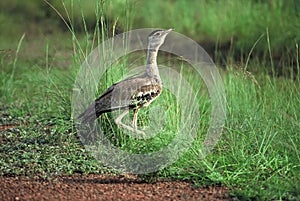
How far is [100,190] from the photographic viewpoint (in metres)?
4.86

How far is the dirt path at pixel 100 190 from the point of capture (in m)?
4.73

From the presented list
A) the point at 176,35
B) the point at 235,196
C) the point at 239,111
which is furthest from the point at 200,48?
the point at 235,196

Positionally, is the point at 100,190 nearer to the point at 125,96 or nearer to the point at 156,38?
the point at 125,96

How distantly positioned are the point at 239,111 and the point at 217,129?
0.42 meters

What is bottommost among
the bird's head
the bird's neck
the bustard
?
the bustard

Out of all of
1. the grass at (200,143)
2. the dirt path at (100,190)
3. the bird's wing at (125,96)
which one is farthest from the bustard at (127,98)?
the dirt path at (100,190)

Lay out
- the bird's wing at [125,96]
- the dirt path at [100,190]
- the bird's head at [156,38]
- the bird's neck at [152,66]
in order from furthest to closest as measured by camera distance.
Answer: the bird's head at [156,38] < the bird's neck at [152,66] < the bird's wing at [125,96] < the dirt path at [100,190]

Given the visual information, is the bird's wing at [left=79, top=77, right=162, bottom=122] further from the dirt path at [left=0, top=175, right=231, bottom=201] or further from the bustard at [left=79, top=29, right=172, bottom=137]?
the dirt path at [left=0, top=175, right=231, bottom=201]

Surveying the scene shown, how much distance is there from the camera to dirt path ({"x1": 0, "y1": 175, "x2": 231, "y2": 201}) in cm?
473

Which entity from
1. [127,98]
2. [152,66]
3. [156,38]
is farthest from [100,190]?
[156,38]

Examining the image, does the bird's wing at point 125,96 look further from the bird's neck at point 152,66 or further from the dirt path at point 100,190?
the dirt path at point 100,190

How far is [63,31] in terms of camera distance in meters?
11.1

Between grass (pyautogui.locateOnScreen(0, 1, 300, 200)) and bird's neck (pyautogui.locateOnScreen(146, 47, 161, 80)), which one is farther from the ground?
bird's neck (pyautogui.locateOnScreen(146, 47, 161, 80))

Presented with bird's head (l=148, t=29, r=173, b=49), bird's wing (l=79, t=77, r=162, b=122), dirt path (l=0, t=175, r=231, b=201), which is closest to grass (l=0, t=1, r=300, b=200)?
dirt path (l=0, t=175, r=231, b=201)
